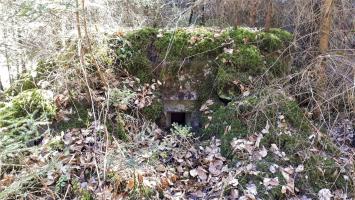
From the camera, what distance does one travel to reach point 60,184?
309cm

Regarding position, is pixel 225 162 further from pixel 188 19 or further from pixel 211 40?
pixel 188 19

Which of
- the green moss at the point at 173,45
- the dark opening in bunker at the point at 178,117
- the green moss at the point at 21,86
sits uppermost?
the green moss at the point at 173,45

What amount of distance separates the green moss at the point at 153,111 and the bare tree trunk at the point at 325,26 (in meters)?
2.17

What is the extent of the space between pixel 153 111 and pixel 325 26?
7.88ft

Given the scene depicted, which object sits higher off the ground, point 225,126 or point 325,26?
point 325,26

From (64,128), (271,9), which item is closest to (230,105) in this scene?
(64,128)

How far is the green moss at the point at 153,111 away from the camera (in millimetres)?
4113

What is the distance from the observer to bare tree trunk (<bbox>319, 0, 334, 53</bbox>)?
13.7ft

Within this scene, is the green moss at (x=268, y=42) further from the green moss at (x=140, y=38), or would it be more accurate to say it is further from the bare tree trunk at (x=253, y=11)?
the green moss at (x=140, y=38)

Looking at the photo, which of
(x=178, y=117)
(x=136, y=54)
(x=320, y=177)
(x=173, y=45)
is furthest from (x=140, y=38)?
(x=320, y=177)

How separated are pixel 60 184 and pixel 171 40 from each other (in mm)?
2307

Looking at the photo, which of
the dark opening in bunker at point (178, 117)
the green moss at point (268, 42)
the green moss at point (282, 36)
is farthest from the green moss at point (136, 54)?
the green moss at point (282, 36)

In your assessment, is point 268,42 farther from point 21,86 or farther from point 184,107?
point 21,86

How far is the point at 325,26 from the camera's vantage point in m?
4.31
